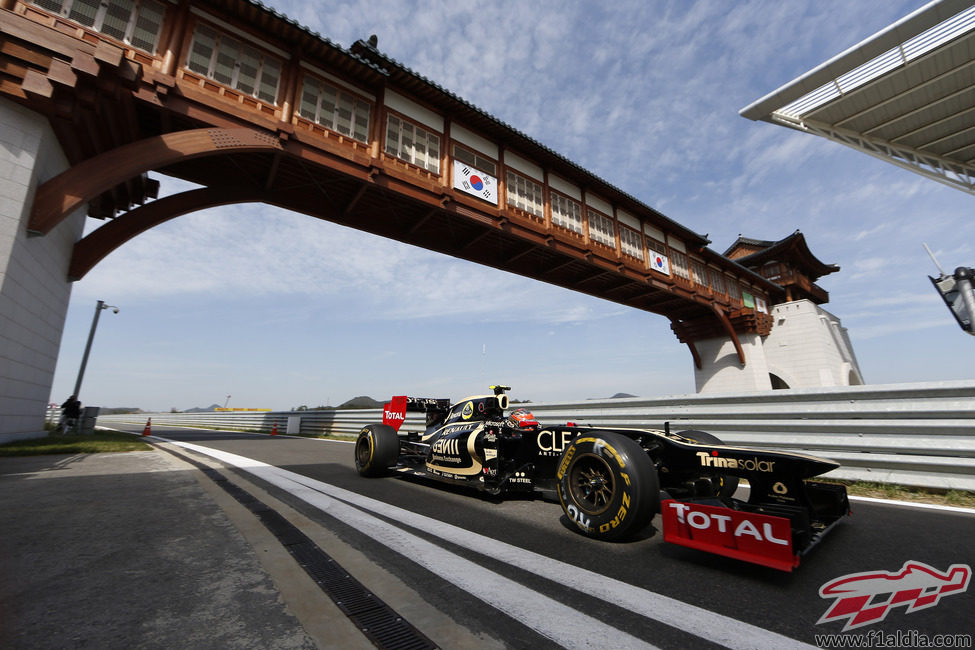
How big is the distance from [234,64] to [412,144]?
4.78 meters

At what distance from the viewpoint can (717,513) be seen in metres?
2.30

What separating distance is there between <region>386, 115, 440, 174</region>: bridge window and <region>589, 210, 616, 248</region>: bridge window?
7.83 metres

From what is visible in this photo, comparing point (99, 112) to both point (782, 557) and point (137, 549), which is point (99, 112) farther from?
point (782, 557)

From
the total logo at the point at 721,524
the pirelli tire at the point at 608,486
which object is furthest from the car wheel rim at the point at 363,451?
the total logo at the point at 721,524

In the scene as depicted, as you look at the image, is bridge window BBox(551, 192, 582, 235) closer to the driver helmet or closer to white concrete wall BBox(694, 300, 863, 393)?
the driver helmet

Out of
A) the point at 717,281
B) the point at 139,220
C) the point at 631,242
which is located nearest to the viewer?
the point at 139,220

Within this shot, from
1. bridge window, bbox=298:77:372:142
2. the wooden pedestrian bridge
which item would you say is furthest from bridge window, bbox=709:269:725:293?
bridge window, bbox=298:77:372:142

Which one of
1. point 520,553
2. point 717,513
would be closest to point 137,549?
point 520,553

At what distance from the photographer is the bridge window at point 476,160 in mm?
13391

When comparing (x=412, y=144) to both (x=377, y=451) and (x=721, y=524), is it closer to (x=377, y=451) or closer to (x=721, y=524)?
(x=377, y=451)

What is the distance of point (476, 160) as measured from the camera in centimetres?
1384

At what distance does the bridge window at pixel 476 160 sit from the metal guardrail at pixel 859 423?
10.2 m

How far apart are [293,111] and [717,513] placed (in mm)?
12244

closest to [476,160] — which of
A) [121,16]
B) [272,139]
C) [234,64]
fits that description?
[272,139]
